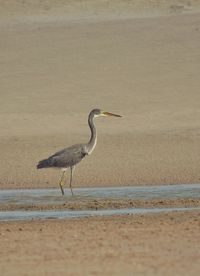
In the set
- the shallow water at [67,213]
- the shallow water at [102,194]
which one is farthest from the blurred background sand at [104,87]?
the shallow water at [67,213]

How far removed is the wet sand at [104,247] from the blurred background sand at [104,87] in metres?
5.47

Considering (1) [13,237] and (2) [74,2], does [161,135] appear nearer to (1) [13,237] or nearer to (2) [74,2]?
(1) [13,237]

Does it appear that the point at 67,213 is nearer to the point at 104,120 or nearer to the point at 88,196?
the point at 88,196

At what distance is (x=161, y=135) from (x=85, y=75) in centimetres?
649

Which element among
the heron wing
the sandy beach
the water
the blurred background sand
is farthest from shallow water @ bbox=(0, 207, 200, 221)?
the blurred background sand

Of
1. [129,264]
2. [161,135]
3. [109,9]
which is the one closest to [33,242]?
[129,264]

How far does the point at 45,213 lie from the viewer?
42.5 feet

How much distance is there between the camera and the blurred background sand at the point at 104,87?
17656 millimetres

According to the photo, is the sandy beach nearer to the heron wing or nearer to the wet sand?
the wet sand

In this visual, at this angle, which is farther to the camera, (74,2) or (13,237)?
(74,2)

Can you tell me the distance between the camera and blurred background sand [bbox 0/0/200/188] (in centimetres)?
1766

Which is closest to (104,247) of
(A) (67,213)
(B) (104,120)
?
(A) (67,213)

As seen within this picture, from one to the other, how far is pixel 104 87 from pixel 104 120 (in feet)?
11.2

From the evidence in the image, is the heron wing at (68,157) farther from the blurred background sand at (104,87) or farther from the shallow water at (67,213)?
the shallow water at (67,213)
